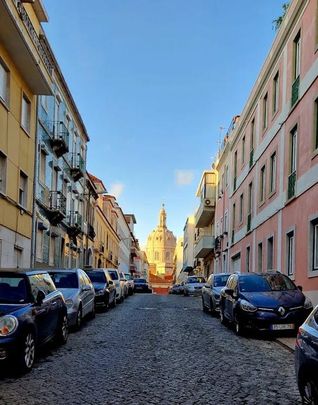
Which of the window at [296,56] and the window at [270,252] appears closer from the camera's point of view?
the window at [296,56]

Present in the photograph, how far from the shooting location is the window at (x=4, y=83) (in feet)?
62.1

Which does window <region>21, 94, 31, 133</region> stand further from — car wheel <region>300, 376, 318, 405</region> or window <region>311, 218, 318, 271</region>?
car wheel <region>300, 376, 318, 405</region>

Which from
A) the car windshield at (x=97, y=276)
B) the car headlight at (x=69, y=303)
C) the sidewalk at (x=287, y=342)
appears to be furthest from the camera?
the car windshield at (x=97, y=276)

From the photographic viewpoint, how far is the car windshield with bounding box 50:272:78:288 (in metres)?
15.2

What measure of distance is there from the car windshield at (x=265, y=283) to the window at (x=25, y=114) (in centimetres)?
1107

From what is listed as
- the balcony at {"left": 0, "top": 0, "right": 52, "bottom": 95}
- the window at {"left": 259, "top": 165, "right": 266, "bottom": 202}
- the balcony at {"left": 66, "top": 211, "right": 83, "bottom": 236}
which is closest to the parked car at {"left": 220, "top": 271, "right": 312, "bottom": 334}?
the balcony at {"left": 0, "top": 0, "right": 52, "bottom": 95}

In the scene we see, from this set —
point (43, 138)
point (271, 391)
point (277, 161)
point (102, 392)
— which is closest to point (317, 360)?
point (271, 391)

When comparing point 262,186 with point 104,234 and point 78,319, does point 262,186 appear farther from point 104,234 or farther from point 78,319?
point 104,234

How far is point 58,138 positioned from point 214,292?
1191cm

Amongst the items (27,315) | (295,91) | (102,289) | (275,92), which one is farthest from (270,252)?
→ (27,315)

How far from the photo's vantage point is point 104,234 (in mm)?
57938

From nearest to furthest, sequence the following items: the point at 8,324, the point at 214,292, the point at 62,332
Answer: the point at 8,324
the point at 62,332
the point at 214,292

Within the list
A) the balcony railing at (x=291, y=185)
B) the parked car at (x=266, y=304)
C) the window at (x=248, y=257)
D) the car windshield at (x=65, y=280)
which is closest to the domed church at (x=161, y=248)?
the window at (x=248, y=257)

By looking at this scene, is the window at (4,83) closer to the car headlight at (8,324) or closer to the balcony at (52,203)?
the balcony at (52,203)
